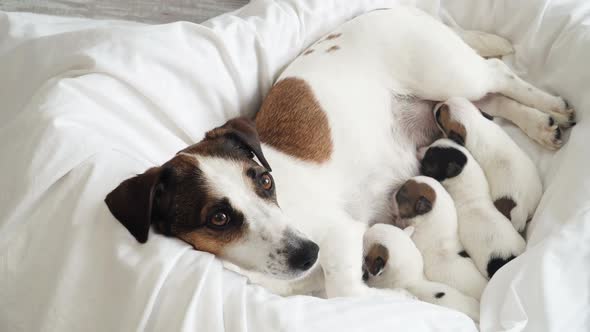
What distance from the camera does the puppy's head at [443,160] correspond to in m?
1.82

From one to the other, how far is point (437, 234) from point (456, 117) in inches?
18.3

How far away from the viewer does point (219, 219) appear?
1289 millimetres

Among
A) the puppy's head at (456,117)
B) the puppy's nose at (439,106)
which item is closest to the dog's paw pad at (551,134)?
the puppy's head at (456,117)

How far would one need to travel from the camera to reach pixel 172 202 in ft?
4.31

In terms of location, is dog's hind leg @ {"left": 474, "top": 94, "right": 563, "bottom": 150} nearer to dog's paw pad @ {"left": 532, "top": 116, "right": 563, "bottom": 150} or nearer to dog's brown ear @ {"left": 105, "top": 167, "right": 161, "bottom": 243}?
dog's paw pad @ {"left": 532, "top": 116, "right": 563, "bottom": 150}

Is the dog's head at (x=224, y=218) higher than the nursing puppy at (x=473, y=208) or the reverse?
higher

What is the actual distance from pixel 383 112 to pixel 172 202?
36.6 inches

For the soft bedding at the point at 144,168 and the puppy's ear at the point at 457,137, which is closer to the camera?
the soft bedding at the point at 144,168

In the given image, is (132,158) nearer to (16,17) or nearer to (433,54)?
(16,17)

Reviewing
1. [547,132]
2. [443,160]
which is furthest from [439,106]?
[547,132]

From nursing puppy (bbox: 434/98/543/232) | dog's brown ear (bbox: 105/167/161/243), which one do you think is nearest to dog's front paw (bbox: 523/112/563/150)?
nursing puppy (bbox: 434/98/543/232)

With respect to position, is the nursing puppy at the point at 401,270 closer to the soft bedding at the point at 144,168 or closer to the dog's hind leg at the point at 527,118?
the soft bedding at the point at 144,168

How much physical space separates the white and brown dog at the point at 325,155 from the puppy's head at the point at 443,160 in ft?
0.23

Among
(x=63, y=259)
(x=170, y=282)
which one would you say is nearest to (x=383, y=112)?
(x=170, y=282)
